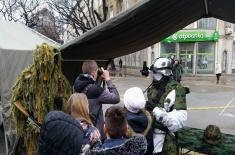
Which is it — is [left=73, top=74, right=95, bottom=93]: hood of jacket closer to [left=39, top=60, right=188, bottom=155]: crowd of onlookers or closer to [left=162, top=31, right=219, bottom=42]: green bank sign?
[left=39, top=60, right=188, bottom=155]: crowd of onlookers

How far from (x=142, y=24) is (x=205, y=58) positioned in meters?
32.1

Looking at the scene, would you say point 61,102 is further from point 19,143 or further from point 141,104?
point 141,104

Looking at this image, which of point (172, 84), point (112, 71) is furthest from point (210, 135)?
point (112, 71)

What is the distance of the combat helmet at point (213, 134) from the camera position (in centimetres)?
495

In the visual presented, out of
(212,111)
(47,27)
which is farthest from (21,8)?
(212,111)

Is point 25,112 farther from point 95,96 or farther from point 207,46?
point 207,46

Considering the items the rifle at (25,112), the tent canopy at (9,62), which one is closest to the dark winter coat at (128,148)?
the rifle at (25,112)

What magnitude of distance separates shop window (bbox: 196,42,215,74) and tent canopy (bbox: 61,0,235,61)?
1200 inches

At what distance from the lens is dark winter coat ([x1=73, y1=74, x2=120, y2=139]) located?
446 centimetres

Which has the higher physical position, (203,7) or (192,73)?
(203,7)

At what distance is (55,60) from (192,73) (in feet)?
103

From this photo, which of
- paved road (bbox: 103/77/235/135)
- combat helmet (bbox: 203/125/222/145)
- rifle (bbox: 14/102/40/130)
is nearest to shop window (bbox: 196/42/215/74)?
paved road (bbox: 103/77/235/135)

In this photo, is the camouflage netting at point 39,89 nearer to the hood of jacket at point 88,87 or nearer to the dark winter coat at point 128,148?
the hood of jacket at point 88,87

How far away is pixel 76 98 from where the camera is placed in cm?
362
